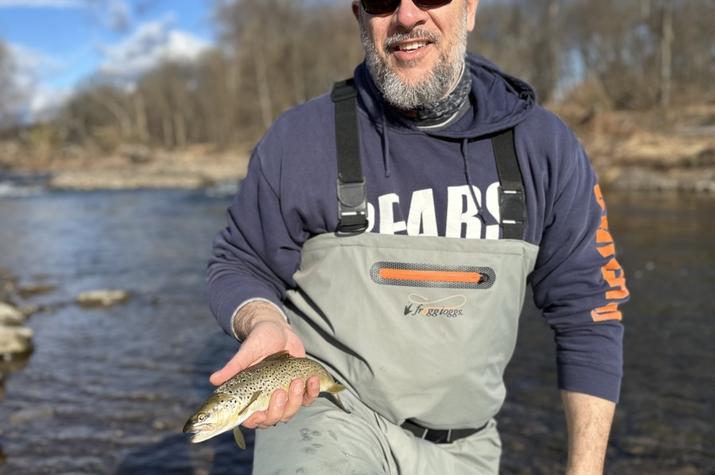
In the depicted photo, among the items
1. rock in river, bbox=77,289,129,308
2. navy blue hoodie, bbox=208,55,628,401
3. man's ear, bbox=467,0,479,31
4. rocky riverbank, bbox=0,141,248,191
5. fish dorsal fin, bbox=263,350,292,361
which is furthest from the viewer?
rocky riverbank, bbox=0,141,248,191

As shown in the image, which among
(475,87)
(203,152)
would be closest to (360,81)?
(475,87)

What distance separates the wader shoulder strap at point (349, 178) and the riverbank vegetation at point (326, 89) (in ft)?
70.7

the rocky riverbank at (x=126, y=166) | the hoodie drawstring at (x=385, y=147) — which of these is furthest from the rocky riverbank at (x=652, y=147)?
the hoodie drawstring at (x=385, y=147)

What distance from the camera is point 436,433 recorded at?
263 cm

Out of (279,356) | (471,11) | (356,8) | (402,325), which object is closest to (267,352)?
(279,356)

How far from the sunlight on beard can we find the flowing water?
3.67 meters

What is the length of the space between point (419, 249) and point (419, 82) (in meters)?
0.66

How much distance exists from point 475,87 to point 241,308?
52.7 inches

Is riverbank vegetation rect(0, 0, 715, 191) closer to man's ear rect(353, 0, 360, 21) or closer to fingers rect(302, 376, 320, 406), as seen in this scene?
man's ear rect(353, 0, 360, 21)

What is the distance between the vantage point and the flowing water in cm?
534

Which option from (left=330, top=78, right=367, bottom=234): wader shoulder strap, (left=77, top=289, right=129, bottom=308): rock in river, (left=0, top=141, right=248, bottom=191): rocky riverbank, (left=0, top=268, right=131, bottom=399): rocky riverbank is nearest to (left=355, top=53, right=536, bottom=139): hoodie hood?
(left=330, top=78, right=367, bottom=234): wader shoulder strap

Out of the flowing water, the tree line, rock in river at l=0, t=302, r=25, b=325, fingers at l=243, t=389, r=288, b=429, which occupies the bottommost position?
the flowing water

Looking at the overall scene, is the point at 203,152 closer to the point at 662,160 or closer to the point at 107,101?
the point at 107,101

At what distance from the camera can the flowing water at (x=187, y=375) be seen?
17.5ft
